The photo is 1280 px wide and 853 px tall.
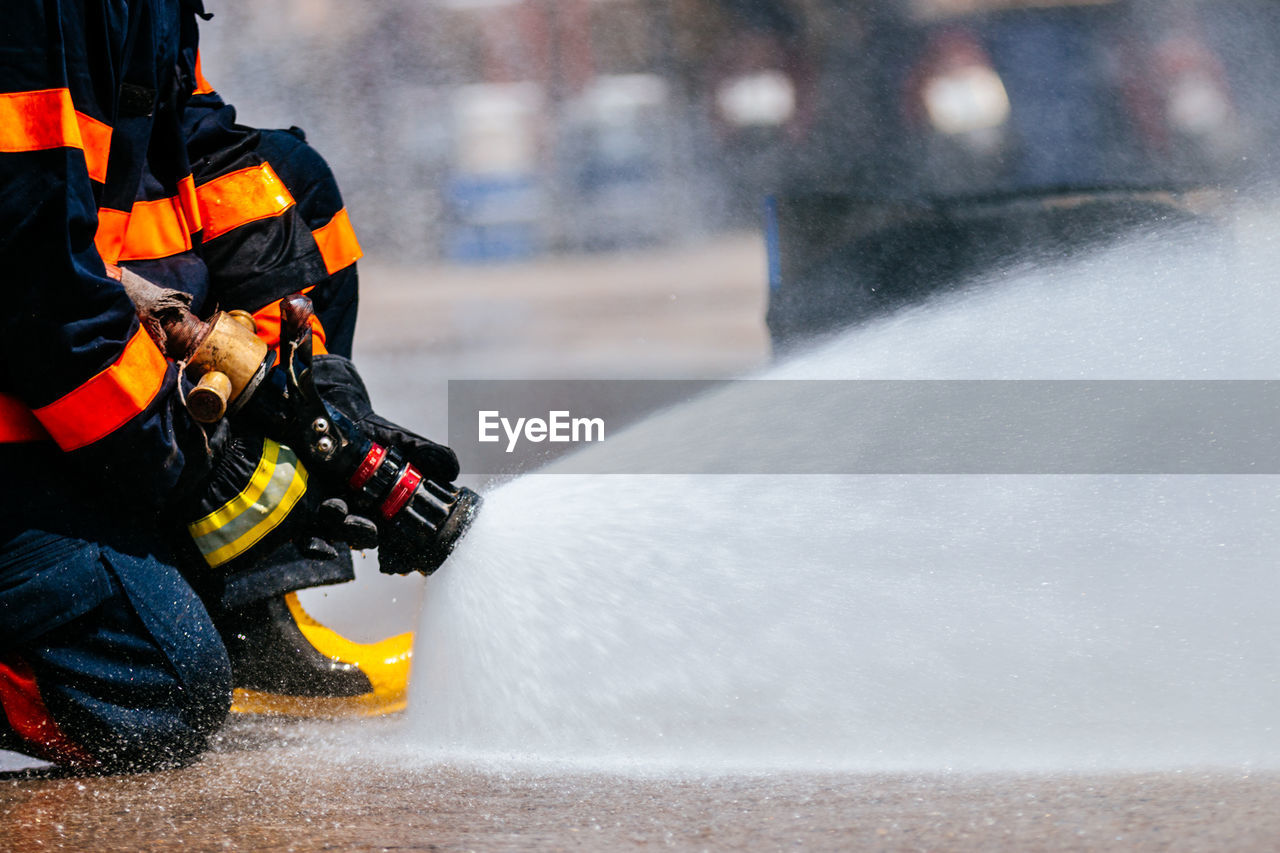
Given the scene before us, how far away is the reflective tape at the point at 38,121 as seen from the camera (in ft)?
4.44

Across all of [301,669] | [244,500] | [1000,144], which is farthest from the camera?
[1000,144]

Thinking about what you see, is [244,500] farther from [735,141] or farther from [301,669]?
[735,141]

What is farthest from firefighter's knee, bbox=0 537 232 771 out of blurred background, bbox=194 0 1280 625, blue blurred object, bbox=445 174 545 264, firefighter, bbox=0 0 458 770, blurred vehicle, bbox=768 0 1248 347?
blue blurred object, bbox=445 174 545 264

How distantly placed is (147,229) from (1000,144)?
2263 millimetres

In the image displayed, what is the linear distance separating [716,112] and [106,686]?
255cm

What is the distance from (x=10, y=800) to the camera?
4.68 ft

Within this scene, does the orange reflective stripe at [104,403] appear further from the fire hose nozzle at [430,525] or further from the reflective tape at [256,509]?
the fire hose nozzle at [430,525]

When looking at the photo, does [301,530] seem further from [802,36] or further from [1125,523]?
[802,36]

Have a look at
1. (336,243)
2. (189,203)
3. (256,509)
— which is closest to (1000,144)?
(336,243)

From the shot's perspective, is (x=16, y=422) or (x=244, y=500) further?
(x=244, y=500)

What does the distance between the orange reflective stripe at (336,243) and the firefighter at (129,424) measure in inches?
3.6

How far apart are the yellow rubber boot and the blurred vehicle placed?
5.05 ft

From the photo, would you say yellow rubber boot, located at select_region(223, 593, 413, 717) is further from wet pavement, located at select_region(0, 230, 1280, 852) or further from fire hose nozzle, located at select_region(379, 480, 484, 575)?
fire hose nozzle, located at select_region(379, 480, 484, 575)

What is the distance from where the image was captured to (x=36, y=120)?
4.50ft
